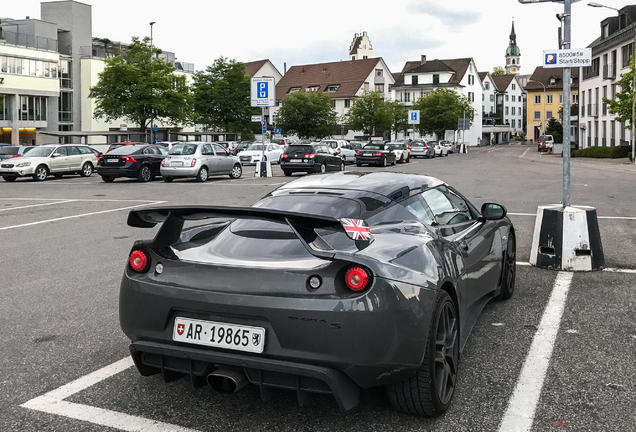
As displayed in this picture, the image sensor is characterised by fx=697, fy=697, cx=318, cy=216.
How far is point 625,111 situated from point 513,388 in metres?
47.1

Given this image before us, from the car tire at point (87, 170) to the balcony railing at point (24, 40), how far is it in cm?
4228

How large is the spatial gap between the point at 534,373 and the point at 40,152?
29592mm

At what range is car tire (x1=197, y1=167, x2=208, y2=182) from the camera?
2718cm

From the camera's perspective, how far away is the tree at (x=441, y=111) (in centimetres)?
10119

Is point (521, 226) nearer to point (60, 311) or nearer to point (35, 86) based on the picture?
point (60, 311)

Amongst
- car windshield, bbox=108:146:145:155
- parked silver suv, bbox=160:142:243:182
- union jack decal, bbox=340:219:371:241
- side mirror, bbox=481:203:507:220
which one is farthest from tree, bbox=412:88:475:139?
union jack decal, bbox=340:219:371:241

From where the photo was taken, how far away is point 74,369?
464 centimetres

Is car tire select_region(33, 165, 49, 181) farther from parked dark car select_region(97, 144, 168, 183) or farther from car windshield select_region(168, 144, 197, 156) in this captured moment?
car windshield select_region(168, 144, 197, 156)

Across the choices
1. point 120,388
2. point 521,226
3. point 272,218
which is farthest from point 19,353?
point 521,226

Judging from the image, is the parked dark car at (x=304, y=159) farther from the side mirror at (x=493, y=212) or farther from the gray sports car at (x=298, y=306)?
the gray sports car at (x=298, y=306)

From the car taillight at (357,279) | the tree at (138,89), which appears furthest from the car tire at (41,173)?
the tree at (138,89)

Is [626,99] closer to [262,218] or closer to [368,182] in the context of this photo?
[368,182]

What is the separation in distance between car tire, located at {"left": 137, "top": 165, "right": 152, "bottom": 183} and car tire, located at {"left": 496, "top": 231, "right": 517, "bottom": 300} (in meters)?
22.8

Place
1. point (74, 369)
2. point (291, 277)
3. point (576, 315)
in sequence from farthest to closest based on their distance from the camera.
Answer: point (576, 315), point (74, 369), point (291, 277)
